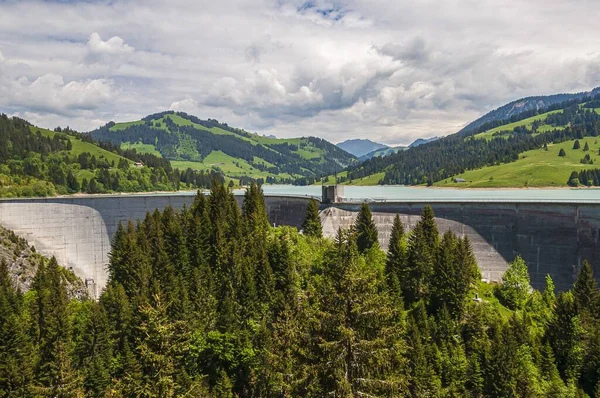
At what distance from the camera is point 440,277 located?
55.2 metres

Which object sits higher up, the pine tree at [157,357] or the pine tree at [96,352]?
the pine tree at [157,357]

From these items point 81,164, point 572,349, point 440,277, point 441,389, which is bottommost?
point 441,389

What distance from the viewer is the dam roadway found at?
195ft

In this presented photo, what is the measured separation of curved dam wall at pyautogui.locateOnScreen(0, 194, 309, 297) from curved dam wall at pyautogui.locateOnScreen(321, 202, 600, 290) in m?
25.3

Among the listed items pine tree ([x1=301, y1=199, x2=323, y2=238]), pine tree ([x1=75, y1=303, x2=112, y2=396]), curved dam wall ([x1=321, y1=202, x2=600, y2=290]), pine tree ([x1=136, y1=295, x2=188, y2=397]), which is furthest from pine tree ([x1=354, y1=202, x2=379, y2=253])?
pine tree ([x1=136, y1=295, x2=188, y2=397])

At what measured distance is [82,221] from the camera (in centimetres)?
9225

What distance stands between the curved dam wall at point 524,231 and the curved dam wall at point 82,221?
2533 centimetres

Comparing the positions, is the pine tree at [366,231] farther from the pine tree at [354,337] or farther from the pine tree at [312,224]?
the pine tree at [354,337]

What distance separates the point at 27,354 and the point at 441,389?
4540 centimetres

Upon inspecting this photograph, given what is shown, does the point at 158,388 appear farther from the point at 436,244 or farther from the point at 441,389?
the point at 436,244

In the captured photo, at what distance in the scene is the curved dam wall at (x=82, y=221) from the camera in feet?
286

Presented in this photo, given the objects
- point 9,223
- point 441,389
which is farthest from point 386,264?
point 9,223

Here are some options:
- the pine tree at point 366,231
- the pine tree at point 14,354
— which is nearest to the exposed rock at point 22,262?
the pine tree at point 14,354

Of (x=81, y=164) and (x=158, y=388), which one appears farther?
(x=81, y=164)
